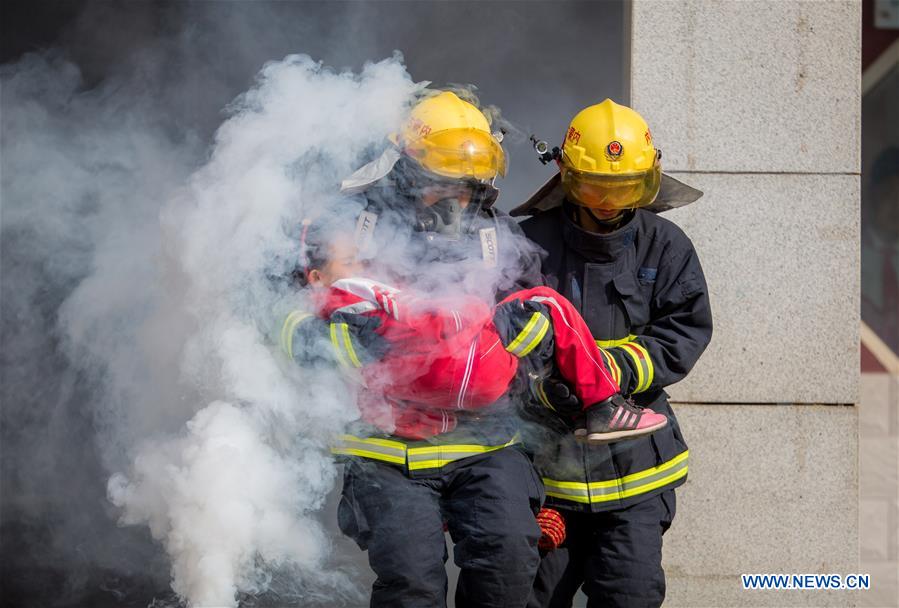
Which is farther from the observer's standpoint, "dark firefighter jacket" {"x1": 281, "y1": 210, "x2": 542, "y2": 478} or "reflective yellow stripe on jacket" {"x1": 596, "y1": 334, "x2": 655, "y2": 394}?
"reflective yellow stripe on jacket" {"x1": 596, "y1": 334, "x2": 655, "y2": 394}

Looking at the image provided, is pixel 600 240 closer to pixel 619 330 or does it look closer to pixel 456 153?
pixel 619 330

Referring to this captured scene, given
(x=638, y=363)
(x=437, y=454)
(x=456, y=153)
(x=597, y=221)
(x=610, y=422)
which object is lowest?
(x=437, y=454)

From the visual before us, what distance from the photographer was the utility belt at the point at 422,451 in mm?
3426

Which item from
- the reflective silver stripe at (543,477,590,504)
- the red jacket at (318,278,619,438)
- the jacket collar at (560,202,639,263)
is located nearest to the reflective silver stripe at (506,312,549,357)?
the red jacket at (318,278,619,438)

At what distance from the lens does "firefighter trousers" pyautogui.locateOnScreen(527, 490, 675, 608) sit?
3.64 m

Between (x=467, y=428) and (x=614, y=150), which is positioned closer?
→ (x=467, y=428)

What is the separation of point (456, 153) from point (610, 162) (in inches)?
22.4

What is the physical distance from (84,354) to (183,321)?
129 centimetres

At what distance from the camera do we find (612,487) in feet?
12.1

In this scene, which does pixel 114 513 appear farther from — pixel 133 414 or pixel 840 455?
pixel 840 455

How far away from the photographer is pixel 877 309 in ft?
33.4

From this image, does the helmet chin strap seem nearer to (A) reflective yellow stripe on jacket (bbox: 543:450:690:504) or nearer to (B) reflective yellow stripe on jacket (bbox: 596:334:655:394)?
(B) reflective yellow stripe on jacket (bbox: 596:334:655:394)

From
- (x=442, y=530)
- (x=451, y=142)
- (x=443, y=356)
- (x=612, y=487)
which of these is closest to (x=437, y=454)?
(x=442, y=530)

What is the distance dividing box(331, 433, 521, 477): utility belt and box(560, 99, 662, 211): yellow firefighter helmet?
0.98m
